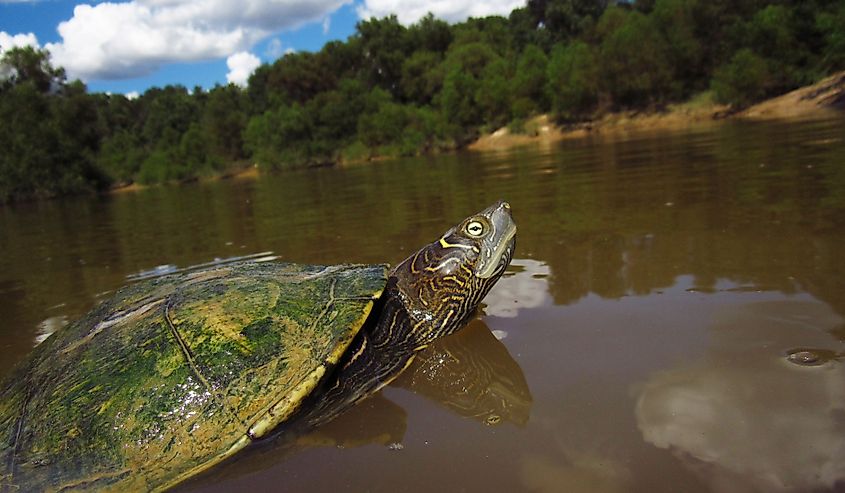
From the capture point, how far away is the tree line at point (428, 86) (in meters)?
29.5

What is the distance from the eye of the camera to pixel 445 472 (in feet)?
5.89

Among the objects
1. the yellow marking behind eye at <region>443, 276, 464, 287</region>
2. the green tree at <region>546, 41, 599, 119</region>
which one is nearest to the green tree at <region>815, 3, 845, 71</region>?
the green tree at <region>546, 41, 599, 119</region>

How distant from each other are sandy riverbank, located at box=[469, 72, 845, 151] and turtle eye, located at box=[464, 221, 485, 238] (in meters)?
22.3

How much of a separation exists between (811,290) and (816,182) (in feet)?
11.4

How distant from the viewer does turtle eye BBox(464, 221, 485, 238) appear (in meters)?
2.86

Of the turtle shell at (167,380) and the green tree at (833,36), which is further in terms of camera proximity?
the green tree at (833,36)

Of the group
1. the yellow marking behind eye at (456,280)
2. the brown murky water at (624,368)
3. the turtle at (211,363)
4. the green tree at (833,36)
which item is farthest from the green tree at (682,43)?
the turtle at (211,363)

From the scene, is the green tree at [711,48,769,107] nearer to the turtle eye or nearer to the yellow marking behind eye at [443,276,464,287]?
the turtle eye

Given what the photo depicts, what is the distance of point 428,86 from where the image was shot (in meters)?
51.6

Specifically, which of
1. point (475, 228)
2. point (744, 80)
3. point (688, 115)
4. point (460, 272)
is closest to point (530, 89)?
point (688, 115)

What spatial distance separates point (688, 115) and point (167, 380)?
3414cm

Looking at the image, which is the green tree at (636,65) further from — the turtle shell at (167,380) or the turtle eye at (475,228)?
the turtle shell at (167,380)

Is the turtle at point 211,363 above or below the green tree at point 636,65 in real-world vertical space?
below

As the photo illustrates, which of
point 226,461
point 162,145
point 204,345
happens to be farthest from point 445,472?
point 162,145
